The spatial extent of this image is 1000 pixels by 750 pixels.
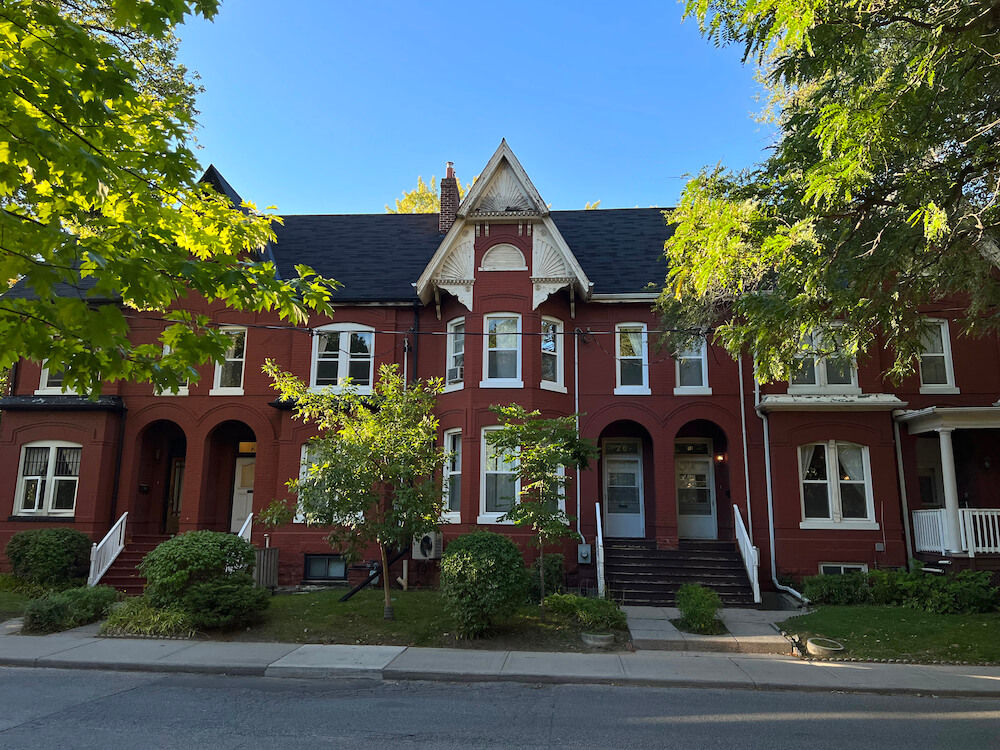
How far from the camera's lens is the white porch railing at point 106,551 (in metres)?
15.6

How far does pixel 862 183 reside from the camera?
26.2 feet

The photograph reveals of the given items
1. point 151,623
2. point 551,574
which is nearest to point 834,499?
point 551,574

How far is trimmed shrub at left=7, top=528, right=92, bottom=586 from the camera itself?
1512cm

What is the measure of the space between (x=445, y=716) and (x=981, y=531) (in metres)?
13.0

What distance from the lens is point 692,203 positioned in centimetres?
1075

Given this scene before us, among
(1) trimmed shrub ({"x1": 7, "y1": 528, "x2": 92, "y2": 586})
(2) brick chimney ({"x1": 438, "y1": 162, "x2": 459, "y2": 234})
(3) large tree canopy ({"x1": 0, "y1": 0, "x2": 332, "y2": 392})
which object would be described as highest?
(2) brick chimney ({"x1": 438, "y1": 162, "x2": 459, "y2": 234})

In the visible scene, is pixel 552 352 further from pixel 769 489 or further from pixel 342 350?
pixel 769 489

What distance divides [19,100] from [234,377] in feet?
46.5

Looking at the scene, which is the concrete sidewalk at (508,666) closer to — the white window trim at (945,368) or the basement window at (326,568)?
the basement window at (326,568)

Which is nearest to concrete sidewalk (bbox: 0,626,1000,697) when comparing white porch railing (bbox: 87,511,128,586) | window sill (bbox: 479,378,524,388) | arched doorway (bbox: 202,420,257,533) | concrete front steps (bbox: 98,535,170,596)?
white porch railing (bbox: 87,511,128,586)

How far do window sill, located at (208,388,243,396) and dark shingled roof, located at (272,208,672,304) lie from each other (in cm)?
354

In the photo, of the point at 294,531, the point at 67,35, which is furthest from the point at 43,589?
the point at 67,35

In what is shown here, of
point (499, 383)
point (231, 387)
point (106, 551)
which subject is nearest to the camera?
point (106, 551)

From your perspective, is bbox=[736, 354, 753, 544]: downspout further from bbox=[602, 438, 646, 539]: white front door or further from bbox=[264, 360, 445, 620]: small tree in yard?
bbox=[264, 360, 445, 620]: small tree in yard
